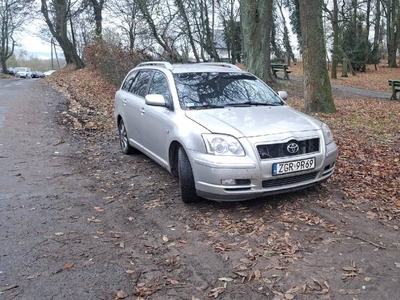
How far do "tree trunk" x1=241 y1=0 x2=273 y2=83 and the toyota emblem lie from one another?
911 centimetres

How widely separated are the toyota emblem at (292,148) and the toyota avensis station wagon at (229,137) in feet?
0.04

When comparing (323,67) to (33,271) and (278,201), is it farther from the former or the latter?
(33,271)

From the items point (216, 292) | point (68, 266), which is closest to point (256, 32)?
point (68, 266)

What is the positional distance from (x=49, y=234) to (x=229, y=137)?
2.13 m

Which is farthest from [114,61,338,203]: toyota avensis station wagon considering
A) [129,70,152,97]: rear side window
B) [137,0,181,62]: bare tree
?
[137,0,181,62]: bare tree

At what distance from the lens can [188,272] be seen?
11.0ft

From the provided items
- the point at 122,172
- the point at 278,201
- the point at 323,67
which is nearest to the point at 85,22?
the point at 323,67

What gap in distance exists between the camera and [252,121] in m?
4.65

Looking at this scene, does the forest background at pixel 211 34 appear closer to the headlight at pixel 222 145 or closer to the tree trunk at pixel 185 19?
the tree trunk at pixel 185 19

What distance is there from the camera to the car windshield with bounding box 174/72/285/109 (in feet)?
17.4

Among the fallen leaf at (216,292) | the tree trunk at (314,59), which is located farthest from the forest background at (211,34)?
the fallen leaf at (216,292)

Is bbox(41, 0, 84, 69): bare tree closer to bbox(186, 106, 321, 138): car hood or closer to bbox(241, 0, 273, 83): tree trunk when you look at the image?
bbox(241, 0, 273, 83): tree trunk

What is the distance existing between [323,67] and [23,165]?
721cm

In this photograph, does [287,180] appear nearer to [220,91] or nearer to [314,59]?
[220,91]
